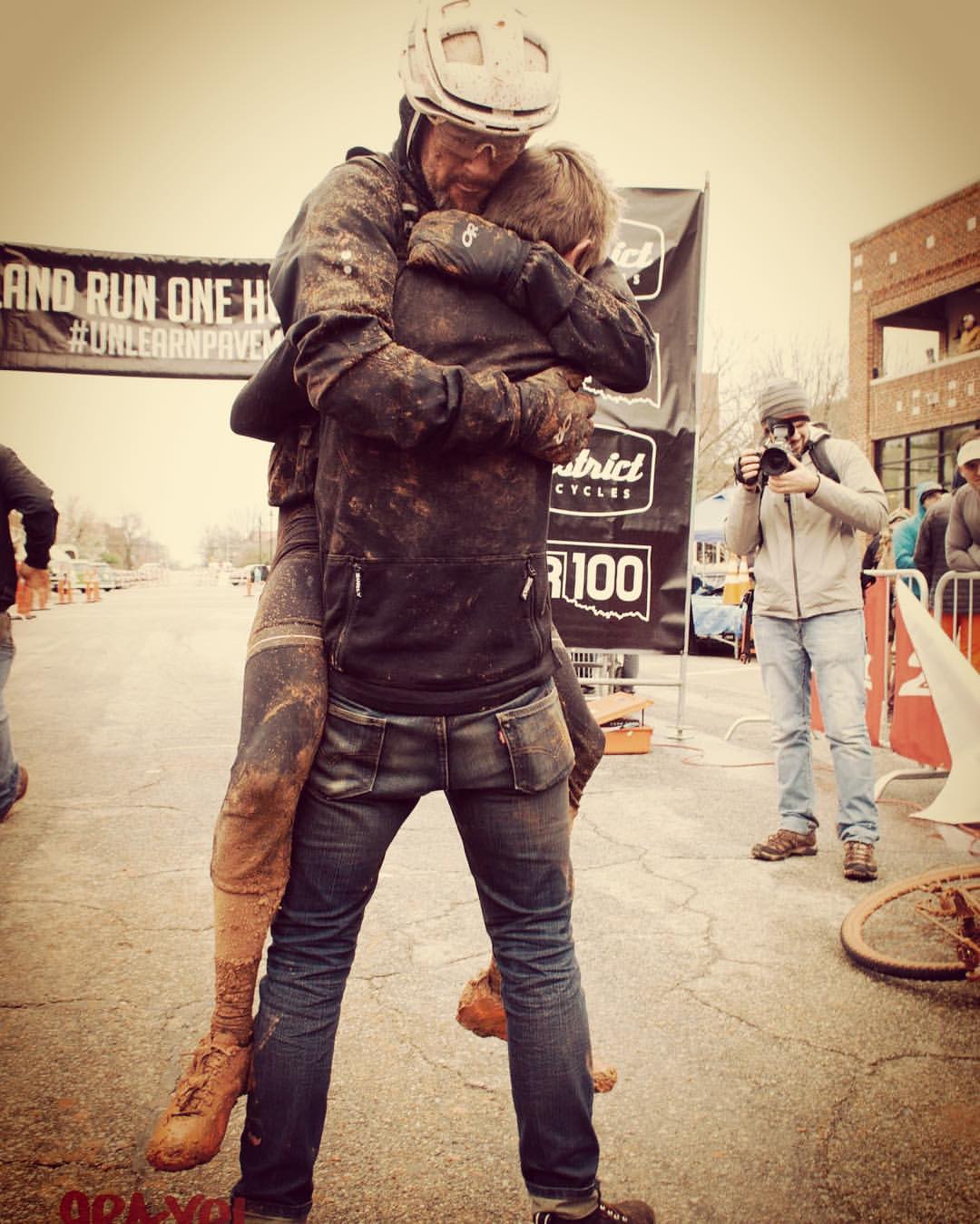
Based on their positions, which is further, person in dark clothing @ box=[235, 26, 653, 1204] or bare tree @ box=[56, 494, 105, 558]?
bare tree @ box=[56, 494, 105, 558]

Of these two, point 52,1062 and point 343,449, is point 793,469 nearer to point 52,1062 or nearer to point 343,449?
point 343,449

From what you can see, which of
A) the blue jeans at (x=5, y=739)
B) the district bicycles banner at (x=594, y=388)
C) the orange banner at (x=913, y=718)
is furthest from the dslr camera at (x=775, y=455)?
the blue jeans at (x=5, y=739)

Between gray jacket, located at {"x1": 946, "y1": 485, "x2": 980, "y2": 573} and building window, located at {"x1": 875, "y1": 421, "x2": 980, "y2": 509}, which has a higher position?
building window, located at {"x1": 875, "y1": 421, "x2": 980, "y2": 509}

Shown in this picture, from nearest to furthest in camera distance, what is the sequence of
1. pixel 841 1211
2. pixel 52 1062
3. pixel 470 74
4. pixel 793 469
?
1. pixel 470 74
2. pixel 841 1211
3. pixel 52 1062
4. pixel 793 469

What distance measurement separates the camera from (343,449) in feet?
5.50

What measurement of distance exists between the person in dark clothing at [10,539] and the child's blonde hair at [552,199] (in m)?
4.03

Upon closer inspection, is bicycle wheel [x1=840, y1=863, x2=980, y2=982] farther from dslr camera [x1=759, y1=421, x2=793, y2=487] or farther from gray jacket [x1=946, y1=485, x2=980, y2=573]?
gray jacket [x1=946, y1=485, x2=980, y2=573]

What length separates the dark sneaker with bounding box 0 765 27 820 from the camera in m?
5.20

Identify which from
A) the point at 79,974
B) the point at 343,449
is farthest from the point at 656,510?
the point at 343,449

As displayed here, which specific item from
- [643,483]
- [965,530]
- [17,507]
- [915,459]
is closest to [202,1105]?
[17,507]

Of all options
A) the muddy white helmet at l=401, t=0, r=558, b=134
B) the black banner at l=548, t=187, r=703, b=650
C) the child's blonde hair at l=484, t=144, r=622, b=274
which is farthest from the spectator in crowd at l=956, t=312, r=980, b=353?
the muddy white helmet at l=401, t=0, r=558, b=134

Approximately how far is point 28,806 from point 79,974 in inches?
101

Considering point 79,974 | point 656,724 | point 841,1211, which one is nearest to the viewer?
point 841,1211

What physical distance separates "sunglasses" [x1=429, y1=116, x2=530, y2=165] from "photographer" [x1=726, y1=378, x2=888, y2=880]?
10.2ft
